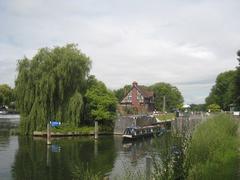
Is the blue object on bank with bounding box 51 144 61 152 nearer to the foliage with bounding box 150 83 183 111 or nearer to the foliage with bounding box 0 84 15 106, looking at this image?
the foliage with bounding box 0 84 15 106

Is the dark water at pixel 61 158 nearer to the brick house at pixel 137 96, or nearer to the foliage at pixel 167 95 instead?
the brick house at pixel 137 96

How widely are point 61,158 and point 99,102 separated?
2180 cm

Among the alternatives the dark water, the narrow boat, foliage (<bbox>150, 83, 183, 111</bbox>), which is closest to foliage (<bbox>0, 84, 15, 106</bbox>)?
foliage (<bbox>150, 83, 183, 111</bbox>)

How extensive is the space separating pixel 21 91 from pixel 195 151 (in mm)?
39981

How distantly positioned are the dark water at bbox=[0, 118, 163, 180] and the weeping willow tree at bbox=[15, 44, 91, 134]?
10.5 feet

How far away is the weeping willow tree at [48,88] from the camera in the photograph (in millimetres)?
51812

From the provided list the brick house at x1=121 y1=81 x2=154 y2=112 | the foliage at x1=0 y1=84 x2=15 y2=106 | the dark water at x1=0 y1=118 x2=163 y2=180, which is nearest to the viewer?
the dark water at x1=0 y1=118 x2=163 y2=180

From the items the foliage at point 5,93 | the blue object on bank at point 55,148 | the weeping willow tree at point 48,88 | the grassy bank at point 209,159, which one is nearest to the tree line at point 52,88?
the weeping willow tree at point 48,88

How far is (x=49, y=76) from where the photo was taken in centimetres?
5212

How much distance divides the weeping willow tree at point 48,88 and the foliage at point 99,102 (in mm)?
2757

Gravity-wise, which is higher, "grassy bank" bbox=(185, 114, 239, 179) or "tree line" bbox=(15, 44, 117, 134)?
"tree line" bbox=(15, 44, 117, 134)

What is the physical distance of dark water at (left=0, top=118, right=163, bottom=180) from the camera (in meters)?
28.1

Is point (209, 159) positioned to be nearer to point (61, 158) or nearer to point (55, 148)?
point (61, 158)

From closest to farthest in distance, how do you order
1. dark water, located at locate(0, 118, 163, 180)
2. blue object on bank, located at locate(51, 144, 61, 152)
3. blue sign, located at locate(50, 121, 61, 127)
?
dark water, located at locate(0, 118, 163, 180) < blue object on bank, located at locate(51, 144, 61, 152) < blue sign, located at locate(50, 121, 61, 127)
